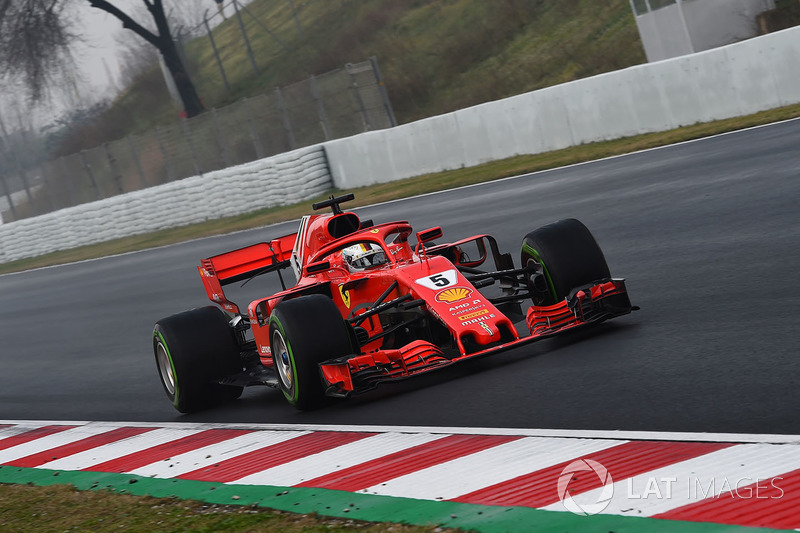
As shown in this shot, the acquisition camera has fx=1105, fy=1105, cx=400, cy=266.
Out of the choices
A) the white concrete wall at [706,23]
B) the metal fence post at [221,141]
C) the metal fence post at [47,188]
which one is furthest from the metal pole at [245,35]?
the white concrete wall at [706,23]

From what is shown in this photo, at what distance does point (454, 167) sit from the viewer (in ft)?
77.3

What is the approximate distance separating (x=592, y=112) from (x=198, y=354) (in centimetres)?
1331

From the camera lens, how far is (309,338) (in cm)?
746

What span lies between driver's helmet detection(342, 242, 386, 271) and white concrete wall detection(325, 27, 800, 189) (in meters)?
11.3

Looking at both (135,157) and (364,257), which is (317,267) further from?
(135,157)

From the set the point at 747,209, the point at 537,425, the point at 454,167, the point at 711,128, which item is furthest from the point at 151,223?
the point at 537,425

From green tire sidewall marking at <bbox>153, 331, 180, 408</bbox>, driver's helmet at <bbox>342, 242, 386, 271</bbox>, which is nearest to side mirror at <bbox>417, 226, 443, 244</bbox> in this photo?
driver's helmet at <bbox>342, 242, 386, 271</bbox>

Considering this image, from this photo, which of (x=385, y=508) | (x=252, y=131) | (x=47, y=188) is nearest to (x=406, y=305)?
(x=385, y=508)

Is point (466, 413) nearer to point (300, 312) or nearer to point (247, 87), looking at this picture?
point (300, 312)

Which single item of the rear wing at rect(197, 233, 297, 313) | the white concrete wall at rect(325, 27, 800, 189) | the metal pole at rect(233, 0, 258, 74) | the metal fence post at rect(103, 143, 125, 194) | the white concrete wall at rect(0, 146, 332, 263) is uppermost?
the metal pole at rect(233, 0, 258, 74)

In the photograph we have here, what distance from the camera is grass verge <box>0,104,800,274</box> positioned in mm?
18109

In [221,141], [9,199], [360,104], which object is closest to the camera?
[360,104]

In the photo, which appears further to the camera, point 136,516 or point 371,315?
point 371,315

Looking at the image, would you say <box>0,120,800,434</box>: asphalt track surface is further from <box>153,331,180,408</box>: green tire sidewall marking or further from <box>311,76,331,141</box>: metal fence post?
<box>311,76,331,141</box>: metal fence post
